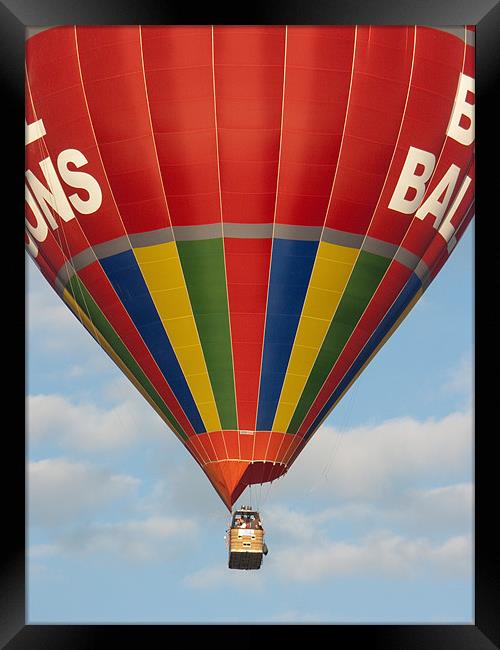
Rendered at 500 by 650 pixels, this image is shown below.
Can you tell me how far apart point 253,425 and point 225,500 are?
3.06 ft

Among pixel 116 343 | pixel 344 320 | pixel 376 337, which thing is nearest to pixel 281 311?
pixel 344 320

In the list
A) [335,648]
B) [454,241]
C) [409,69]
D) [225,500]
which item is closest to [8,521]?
[335,648]

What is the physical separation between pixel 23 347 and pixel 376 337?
7.59 metres

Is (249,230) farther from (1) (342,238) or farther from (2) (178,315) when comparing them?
(2) (178,315)

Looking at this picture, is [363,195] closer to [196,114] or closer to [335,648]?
[196,114]

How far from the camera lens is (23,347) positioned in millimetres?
7117

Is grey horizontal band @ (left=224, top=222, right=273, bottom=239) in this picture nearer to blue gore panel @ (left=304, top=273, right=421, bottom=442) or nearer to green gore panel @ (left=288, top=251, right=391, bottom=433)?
green gore panel @ (left=288, top=251, right=391, bottom=433)

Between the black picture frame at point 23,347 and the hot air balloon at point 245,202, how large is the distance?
5.26m


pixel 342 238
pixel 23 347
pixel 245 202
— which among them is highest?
pixel 245 202

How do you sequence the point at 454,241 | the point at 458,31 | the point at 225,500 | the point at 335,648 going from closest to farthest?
1. the point at 335,648
2. the point at 458,31
3. the point at 225,500
4. the point at 454,241

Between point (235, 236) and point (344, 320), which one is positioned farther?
point (344, 320)

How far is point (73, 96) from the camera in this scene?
12.7 m

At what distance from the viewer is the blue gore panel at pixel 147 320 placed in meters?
13.5

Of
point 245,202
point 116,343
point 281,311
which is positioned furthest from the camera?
point 116,343
